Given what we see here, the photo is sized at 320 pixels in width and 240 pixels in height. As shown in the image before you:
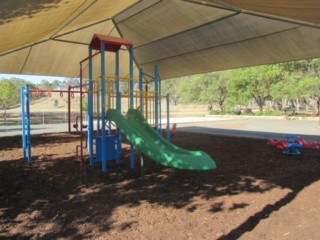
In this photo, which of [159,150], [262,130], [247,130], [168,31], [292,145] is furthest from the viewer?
[247,130]

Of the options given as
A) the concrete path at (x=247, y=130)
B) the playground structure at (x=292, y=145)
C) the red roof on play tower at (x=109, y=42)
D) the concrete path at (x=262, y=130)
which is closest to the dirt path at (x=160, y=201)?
the playground structure at (x=292, y=145)

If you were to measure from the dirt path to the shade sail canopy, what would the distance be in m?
3.54

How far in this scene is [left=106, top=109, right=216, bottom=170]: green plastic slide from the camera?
6.09 metres

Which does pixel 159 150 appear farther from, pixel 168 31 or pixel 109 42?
pixel 168 31

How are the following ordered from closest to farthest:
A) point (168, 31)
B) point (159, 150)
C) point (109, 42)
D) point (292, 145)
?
point (159, 150) → point (109, 42) → point (292, 145) → point (168, 31)

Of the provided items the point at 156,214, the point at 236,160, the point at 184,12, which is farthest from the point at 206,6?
the point at 156,214

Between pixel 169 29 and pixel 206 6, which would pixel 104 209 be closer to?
pixel 206 6

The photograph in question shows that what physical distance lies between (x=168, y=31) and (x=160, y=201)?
7642 mm

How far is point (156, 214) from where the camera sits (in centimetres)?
454

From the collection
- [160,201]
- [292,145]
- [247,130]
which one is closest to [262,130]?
[247,130]

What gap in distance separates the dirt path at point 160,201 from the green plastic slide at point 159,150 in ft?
1.60

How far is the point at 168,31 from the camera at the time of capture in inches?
430

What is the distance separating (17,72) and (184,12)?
10698mm

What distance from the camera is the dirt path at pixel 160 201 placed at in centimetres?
395
